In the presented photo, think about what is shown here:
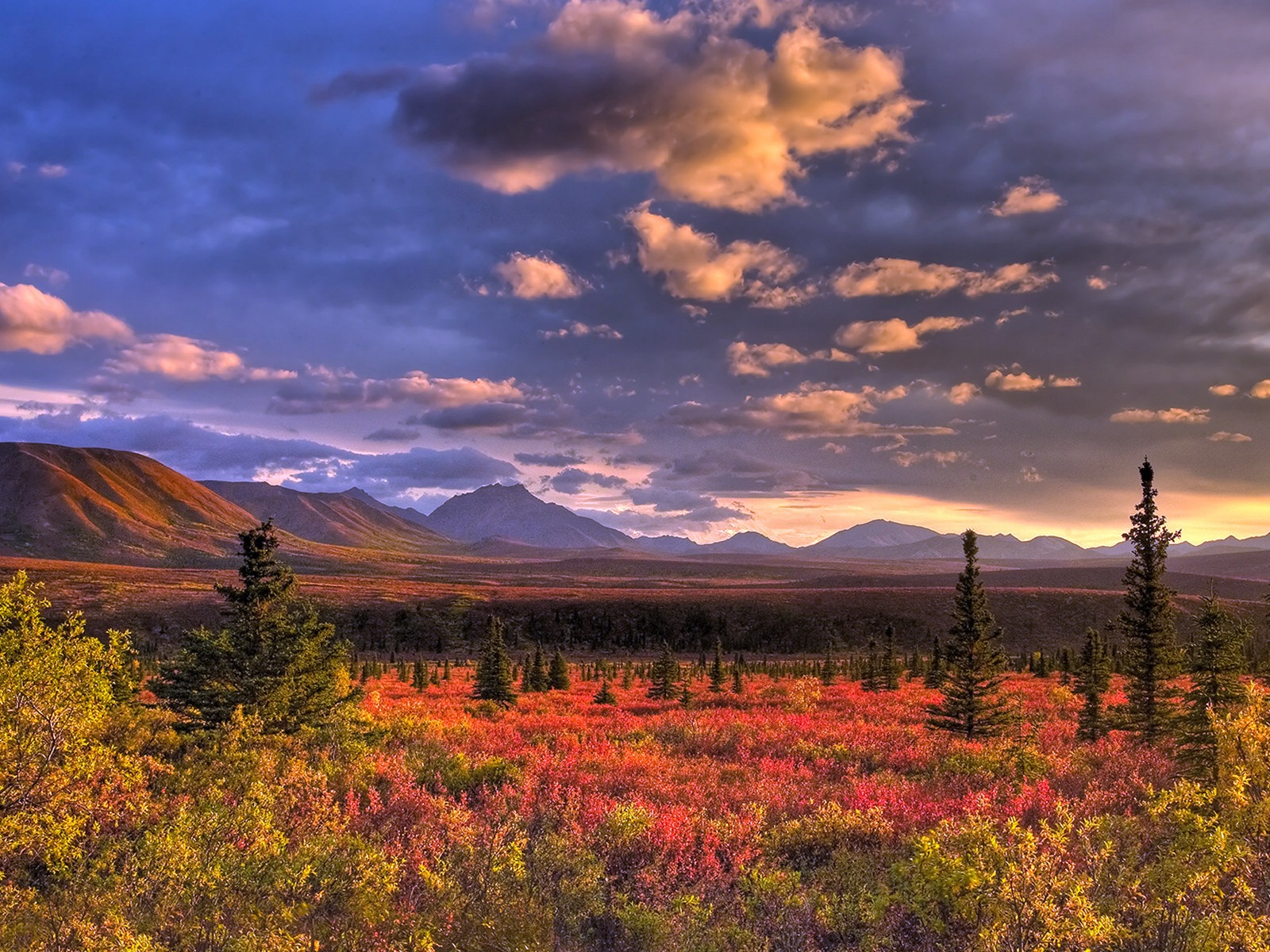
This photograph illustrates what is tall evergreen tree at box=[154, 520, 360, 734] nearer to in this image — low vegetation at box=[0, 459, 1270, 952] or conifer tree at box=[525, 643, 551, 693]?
low vegetation at box=[0, 459, 1270, 952]

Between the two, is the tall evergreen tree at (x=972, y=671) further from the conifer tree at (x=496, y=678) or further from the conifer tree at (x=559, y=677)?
the conifer tree at (x=559, y=677)

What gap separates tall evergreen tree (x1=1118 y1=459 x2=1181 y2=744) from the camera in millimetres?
20906

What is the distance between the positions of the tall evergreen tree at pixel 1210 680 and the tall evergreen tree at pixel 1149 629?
2.84 meters

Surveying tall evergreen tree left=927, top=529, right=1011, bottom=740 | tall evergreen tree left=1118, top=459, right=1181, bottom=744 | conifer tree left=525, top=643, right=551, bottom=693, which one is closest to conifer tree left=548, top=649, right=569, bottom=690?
conifer tree left=525, top=643, right=551, bottom=693

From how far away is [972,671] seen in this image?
22.4 metres

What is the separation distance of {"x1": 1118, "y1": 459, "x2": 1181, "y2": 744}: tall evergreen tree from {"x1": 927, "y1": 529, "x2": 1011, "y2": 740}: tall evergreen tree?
3725mm

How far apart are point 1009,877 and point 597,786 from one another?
375 inches

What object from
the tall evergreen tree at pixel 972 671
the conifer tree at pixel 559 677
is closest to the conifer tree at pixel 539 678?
the conifer tree at pixel 559 677

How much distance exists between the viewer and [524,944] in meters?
7.91

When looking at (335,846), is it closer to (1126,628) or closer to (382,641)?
(1126,628)

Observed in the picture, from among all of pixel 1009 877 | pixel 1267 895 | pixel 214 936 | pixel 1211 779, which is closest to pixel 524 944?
pixel 214 936

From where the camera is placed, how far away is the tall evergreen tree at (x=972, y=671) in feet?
71.8

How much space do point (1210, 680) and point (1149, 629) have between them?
6.62 m

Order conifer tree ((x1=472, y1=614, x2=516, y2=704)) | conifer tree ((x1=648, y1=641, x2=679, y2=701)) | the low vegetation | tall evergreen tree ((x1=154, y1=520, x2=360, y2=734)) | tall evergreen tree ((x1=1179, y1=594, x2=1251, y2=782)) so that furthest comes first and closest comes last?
conifer tree ((x1=648, y1=641, x2=679, y2=701))
conifer tree ((x1=472, y1=614, x2=516, y2=704))
tall evergreen tree ((x1=154, y1=520, x2=360, y2=734))
tall evergreen tree ((x1=1179, y1=594, x2=1251, y2=782))
the low vegetation
